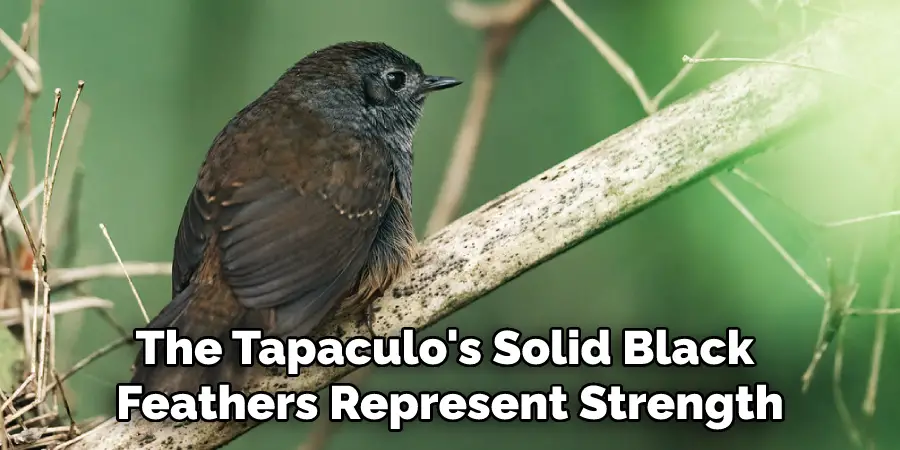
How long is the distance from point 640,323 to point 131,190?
259 centimetres

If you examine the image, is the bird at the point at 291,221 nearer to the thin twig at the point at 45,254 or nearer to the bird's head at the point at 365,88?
the bird's head at the point at 365,88

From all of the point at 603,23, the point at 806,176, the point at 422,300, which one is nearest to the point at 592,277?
the point at 603,23

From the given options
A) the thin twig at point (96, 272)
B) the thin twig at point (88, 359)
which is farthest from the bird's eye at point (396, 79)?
the thin twig at point (88, 359)

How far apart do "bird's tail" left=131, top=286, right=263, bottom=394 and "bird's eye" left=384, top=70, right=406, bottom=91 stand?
119 cm

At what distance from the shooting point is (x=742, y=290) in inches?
156

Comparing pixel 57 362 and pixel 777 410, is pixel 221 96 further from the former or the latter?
pixel 777 410

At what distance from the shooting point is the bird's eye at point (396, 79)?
3361mm

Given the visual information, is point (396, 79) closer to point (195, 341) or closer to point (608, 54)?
point (608, 54)

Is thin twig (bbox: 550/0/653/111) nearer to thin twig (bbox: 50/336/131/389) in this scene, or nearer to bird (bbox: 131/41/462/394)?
bird (bbox: 131/41/462/394)

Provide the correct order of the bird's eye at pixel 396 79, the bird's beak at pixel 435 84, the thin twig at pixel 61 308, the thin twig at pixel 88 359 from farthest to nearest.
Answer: the bird's beak at pixel 435 84 → the bird's eye at pixel 396 79 → the thin twig at pixel 61 308 → the thin twig at pixel 88 359

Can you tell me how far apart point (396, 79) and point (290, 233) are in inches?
39.9

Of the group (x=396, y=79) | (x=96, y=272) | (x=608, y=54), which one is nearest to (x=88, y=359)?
(x=96, y=272)

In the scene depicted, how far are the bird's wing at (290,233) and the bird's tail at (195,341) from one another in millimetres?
58

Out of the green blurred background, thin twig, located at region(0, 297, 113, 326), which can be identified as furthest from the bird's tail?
the green blurred background
